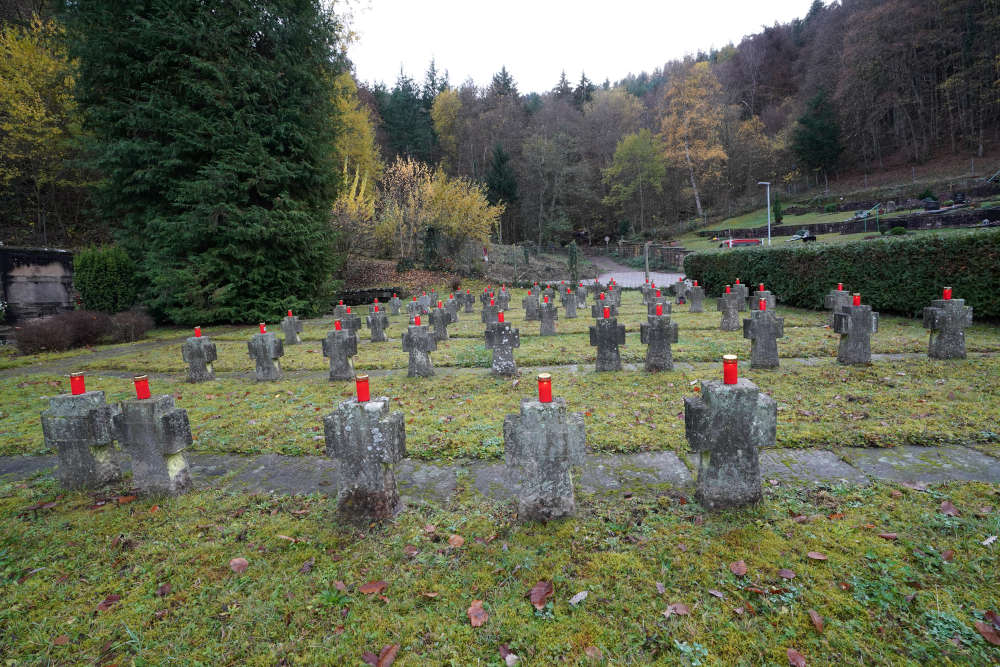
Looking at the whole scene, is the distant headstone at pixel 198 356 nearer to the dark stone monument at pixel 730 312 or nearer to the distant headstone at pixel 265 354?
the distant headstone at pixel 265 354

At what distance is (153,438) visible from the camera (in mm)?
3898

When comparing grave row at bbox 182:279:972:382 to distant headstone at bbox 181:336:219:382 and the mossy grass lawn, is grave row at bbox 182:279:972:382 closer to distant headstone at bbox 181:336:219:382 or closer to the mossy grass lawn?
distant headstone at bbox 181:336:219:382

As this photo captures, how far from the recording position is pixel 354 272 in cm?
2755

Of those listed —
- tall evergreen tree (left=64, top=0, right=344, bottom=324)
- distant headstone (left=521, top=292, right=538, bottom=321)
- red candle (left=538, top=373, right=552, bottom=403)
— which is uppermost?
tall evergreen tree (left=64, top=0, right=344, bottom=324)

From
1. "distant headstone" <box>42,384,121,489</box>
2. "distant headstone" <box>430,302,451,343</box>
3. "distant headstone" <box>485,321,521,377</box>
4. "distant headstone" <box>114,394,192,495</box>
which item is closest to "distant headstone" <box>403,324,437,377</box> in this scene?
"distant headstone" <box>485,321,521,377</box>

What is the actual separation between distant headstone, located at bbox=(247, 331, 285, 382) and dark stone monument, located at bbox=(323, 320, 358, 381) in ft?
3.36

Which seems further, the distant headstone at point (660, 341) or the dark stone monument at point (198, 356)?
the dark stone monument at point (198, 356)

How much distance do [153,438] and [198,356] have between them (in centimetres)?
517

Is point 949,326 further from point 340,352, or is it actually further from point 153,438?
point 153,438

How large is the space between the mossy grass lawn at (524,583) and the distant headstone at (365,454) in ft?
0.51

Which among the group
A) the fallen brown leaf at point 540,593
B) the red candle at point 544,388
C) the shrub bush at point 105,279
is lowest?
the fallen brown leaf at point 540,593

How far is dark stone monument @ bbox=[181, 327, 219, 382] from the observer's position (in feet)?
27.2

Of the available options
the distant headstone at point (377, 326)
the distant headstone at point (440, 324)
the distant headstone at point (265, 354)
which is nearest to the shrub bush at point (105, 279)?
the distant headstone at point (377, 326)

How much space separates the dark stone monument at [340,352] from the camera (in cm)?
802
